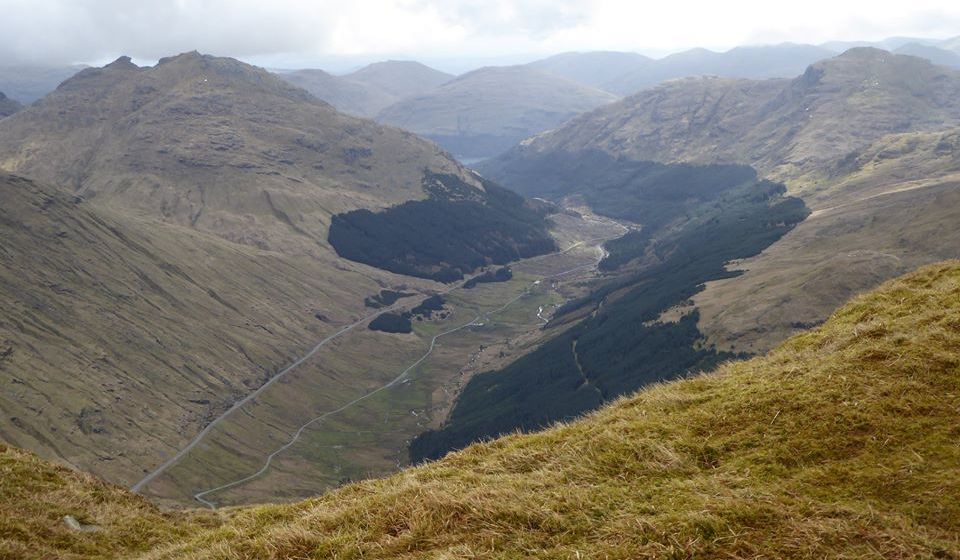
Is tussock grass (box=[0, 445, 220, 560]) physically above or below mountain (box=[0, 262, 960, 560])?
below

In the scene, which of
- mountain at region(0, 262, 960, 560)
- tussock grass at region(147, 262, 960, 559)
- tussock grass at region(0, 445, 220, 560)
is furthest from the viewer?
tussock grass at region(0, 445, 220, 560)

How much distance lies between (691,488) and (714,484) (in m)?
0.63

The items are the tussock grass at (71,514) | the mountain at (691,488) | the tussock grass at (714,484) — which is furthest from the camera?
the tussock grass at (71,514)

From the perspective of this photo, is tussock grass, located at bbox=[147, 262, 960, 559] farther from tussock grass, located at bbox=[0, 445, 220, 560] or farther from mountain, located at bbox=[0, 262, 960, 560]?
tussock grass, located at bbox=[0, 445, 220, 560]

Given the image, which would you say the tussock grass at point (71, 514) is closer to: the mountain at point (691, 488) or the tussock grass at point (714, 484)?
the mountain at point (691, 488)

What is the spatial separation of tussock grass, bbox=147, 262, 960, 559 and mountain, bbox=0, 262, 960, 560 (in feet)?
0.18

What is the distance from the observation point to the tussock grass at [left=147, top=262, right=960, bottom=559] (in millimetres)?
15922

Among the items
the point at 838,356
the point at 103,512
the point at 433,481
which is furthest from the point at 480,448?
the point at 103,512

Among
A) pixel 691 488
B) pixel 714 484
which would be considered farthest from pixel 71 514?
pixel 714 484

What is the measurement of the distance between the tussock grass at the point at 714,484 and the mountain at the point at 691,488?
0.05 m

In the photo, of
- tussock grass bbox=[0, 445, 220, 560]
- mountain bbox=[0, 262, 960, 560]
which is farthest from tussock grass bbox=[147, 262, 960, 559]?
tussock grass bbox=[0, 445, 220, 560]

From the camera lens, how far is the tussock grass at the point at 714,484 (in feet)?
52.2

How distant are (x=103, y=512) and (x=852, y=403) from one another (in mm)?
28233

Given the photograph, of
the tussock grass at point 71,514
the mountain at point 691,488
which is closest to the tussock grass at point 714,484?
the mountain at point 691,488
